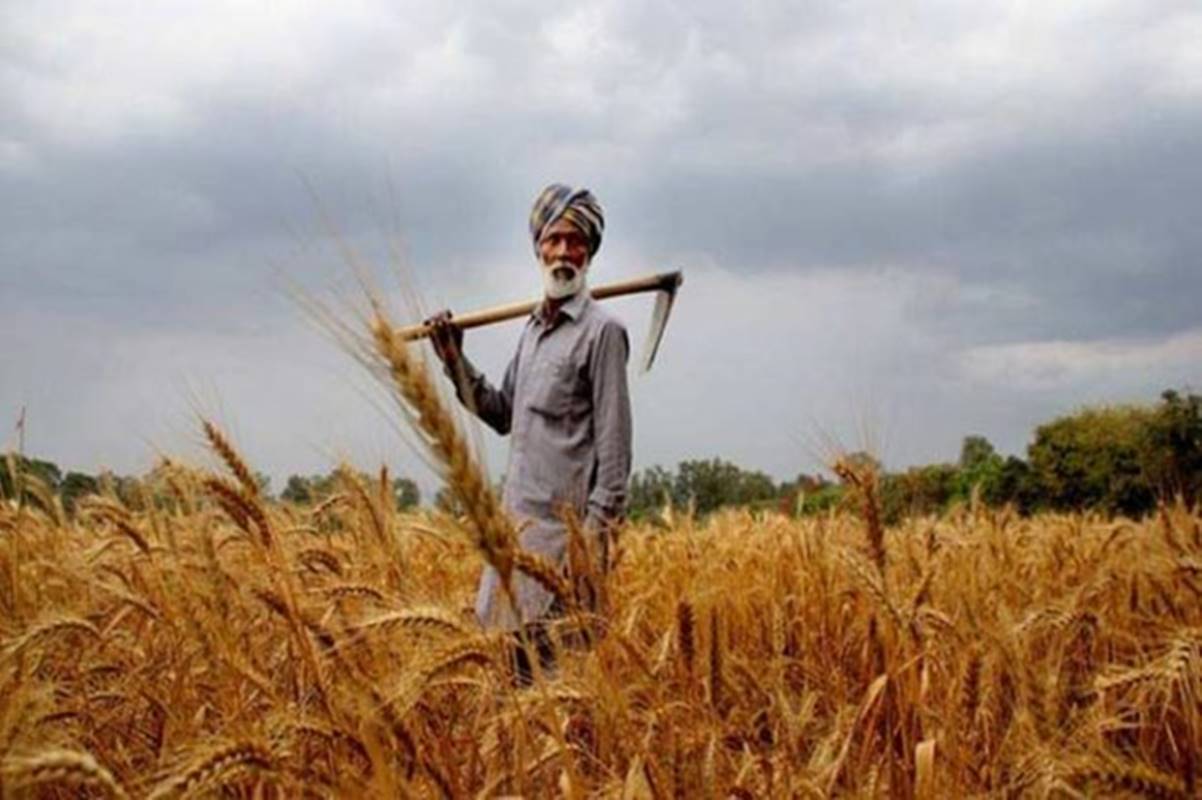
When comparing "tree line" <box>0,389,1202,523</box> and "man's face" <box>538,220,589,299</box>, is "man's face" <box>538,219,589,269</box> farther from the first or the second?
"tree line" <box>0,389,1202,523</box>

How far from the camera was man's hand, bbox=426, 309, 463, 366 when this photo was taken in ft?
13.1

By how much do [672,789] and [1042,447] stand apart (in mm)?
30775

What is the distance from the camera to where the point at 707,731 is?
2.31m

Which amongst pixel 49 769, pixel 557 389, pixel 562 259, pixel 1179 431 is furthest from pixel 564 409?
pixel 1179 431

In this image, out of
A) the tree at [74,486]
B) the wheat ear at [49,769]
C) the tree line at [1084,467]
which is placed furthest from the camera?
the tree line at [1084,467]

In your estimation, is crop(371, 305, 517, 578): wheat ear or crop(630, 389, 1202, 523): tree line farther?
crop(630, 389, 1202, 523): tree line

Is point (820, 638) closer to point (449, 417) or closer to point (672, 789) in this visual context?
point (672, 789)

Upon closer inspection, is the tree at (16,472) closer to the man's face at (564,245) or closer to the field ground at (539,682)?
the field ground at (539,682)

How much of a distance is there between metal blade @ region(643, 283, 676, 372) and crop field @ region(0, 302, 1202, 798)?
2.64 ft

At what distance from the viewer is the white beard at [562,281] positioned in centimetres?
378

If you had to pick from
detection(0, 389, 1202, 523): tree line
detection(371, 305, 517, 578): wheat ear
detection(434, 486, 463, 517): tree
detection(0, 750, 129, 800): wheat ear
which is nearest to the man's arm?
detection(434, 486, 463, 517): tree

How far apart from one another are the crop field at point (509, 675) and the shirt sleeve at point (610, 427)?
39cm

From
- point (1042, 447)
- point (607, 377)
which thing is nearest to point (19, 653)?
point (607, 377)

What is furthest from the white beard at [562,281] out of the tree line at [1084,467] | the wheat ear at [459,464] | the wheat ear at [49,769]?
the tree line at [1084,467]
